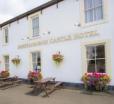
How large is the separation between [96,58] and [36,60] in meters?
5.33

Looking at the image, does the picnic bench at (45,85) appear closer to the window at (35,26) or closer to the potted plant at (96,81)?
the potted plant at (96,81)

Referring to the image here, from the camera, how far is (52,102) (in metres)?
8.84

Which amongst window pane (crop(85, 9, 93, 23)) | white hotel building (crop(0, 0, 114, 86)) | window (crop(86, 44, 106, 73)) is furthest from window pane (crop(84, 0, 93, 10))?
window (crop(86, 44, 106, 73))

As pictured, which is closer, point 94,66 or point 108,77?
point 108,77

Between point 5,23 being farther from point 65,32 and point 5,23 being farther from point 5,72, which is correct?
point 65,32

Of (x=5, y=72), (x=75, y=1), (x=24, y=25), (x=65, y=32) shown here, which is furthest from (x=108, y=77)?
(x=5, y=72)

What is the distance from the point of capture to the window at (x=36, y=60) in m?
14.5

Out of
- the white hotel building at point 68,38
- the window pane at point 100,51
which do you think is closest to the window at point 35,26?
the white hotel building at point 68,38

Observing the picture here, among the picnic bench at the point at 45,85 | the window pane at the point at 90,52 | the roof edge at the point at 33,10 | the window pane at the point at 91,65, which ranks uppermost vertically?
the roof edge at the point at 33,10

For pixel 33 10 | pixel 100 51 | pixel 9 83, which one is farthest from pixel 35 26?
pixel 100 51

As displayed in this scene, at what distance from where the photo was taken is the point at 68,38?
12.1m

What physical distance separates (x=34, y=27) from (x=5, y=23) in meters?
4.37

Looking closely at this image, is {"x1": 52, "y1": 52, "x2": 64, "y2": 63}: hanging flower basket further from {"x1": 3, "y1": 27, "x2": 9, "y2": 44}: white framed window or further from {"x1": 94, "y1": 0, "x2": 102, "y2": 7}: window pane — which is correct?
{"x1": 3, "y1": 27, "x2": 9, "y2": 44}: white framed window

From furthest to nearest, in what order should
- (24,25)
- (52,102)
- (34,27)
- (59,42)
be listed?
(24,25) → (34,27) → (59,42) → (52,102)
